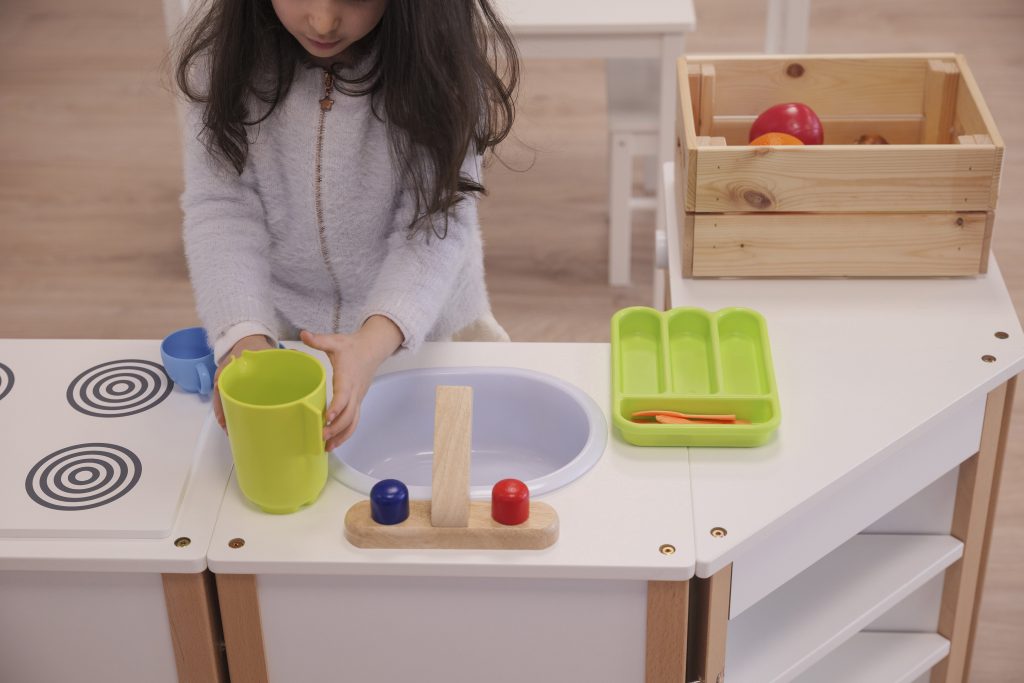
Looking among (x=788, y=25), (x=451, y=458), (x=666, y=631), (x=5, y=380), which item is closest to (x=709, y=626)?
(x=666, y=631)

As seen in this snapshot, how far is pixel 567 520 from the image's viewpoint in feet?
3.87

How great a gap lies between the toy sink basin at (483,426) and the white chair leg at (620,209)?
1405mm

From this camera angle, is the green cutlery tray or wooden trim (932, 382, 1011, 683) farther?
wooden trim (932, 382, 1011, 683)

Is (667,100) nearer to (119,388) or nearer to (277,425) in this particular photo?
(119,388)

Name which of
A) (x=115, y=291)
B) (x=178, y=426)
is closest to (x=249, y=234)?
(x=178, y=426)

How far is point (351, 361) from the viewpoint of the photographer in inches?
50.0

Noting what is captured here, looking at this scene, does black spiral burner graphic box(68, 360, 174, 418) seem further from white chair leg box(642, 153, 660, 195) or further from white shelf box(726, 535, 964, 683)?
white chair leg box(642, 153, 660, 195)

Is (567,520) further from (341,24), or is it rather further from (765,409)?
(341,24)

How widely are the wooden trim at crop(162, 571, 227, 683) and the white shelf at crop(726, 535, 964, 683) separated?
1.63ft

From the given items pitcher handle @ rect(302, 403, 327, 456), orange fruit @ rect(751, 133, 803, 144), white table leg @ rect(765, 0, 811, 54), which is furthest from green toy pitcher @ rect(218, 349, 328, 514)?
white table leg @ rect(765, 0, 811, 54)

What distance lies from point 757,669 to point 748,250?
47cm

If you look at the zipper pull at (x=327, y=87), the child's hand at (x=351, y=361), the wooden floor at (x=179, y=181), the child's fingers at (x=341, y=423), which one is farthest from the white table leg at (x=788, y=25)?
the child's fingers at (x=341, y=423)

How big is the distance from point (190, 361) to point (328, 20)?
36cm

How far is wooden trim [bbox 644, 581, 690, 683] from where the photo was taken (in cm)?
115
